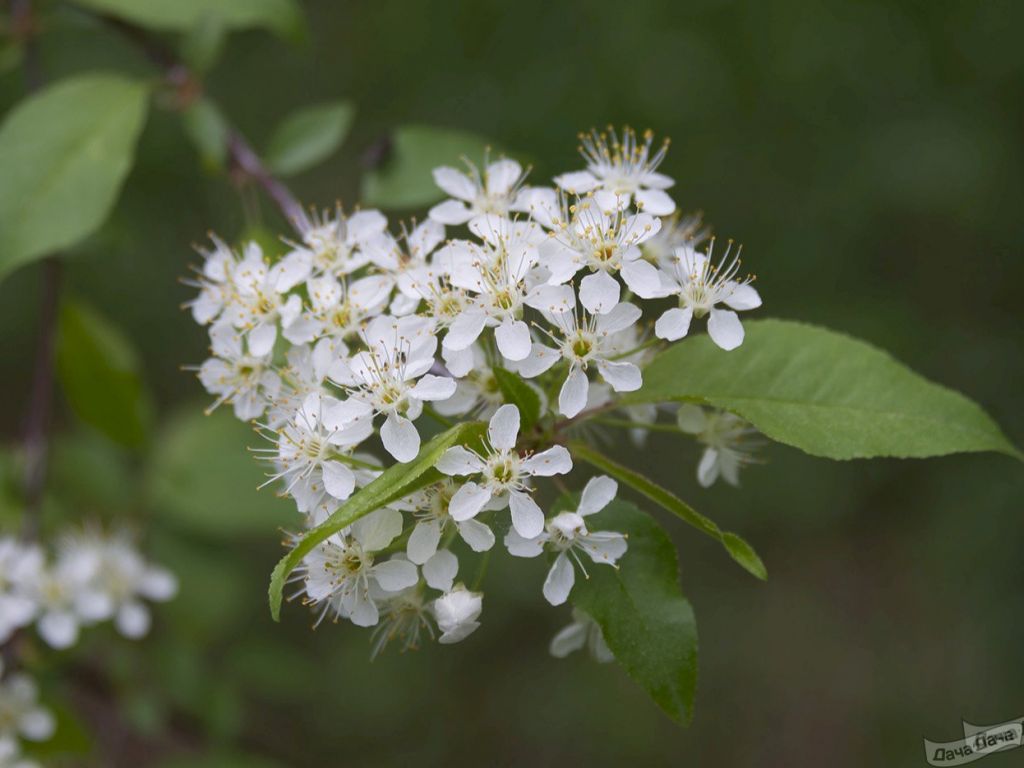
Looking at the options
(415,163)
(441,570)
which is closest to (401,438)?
(441,570)

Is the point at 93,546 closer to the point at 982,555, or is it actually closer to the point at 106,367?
the point at 106,367

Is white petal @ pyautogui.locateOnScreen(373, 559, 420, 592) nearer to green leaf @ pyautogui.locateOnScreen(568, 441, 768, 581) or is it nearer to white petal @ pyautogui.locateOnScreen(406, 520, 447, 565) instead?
white petal @ pyautogui.locateOnScreen(406, 520, 447, 565)

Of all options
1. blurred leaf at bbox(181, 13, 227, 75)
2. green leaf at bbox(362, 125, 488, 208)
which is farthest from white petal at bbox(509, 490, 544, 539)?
blurred leaf at bbox(181, 13, 227, 75)

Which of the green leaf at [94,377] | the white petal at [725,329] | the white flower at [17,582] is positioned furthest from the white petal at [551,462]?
the green leaf at [94,377]

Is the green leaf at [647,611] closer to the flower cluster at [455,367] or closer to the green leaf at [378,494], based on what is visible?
the flower cluster at [455,367]

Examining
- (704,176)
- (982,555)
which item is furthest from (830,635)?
(704,176)

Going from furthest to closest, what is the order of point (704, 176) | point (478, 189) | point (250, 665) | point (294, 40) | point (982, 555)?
point (704, 176), point (982, 555), point (250, 665), point (294, 40), point (478, 189)
